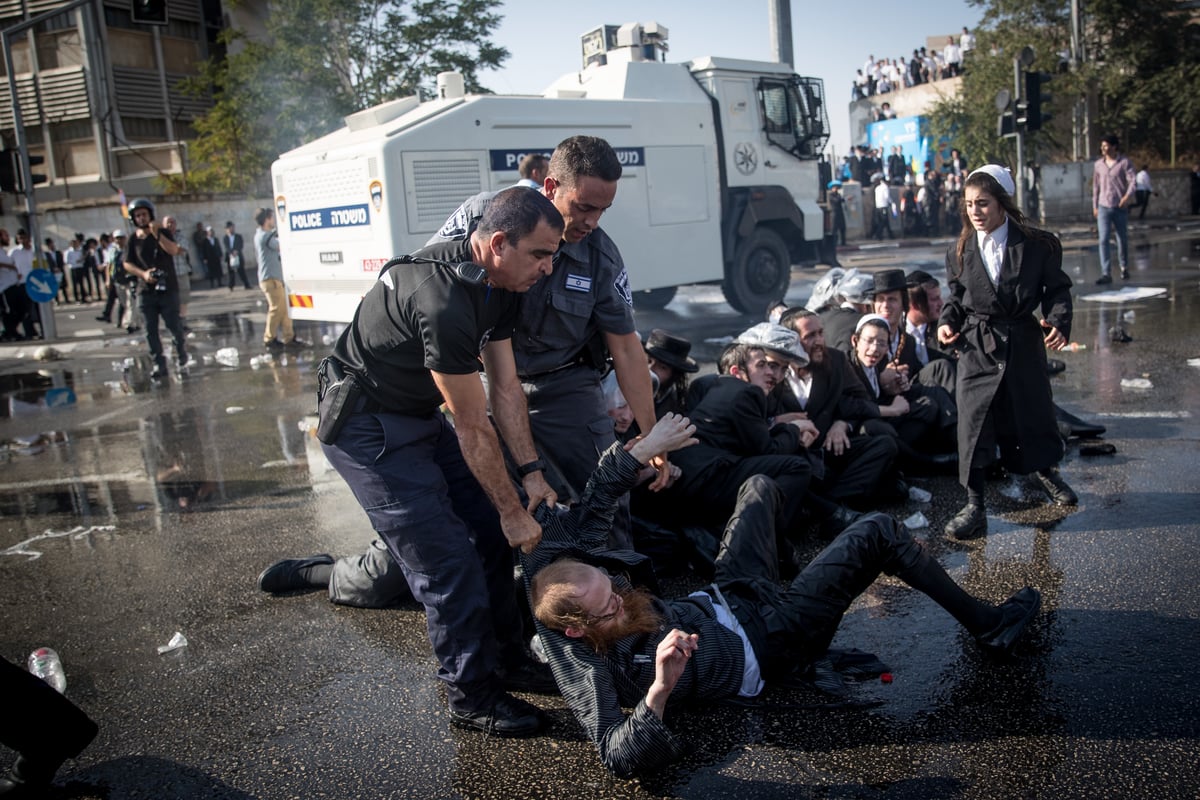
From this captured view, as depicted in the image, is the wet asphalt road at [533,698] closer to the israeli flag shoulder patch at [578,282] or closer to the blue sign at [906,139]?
the israeli flag shoulder patch at [578,282]

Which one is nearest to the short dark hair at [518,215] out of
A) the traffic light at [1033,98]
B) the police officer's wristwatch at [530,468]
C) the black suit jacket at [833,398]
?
the police officer's wristwatch at [530,468]

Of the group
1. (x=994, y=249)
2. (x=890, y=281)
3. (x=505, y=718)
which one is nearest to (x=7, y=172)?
(x=890, y=281)

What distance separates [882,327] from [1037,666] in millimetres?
2666

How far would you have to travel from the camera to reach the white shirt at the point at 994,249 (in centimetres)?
468

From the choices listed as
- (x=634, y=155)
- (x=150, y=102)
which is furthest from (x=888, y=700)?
(x=150, y=102)

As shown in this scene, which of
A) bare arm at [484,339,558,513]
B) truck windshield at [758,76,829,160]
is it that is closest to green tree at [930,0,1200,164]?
truck windshield at [758,76,829,160]

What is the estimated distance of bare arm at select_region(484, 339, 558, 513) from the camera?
3.45 meters

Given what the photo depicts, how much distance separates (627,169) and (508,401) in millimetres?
8617

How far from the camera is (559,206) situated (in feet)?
12.1

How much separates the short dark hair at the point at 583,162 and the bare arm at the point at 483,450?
976mm

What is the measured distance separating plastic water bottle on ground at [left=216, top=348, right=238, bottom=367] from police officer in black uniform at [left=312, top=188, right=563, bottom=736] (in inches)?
380

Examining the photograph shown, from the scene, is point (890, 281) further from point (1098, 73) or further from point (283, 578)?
point (1098, 73)

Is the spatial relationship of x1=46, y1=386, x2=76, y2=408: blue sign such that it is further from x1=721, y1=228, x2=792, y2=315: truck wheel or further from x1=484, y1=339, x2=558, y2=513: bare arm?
x1=484, y1=339, x2=558, y2=513: bare arm

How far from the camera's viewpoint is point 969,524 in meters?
4.66
